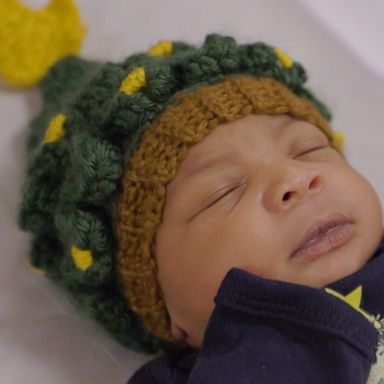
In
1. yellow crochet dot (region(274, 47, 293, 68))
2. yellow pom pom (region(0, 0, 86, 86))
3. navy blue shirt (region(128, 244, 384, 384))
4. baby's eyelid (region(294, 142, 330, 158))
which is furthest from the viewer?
yellow pom pom (region(0, 0, 86, 86))

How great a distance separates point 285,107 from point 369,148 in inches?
17.3

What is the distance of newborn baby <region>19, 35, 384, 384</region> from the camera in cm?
98

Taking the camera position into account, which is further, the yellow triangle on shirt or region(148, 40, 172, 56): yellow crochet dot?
region(148, 40, 172, 56): yellow crochet dot

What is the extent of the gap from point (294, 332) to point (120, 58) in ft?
2.79

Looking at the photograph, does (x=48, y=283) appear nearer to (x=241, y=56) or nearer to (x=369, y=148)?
(x=241, y=56)

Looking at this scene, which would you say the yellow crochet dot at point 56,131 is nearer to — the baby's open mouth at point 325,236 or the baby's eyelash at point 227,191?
the baby's eyelash at point 227,191

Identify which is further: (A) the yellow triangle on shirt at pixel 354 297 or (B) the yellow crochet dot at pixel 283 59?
(B) the yellow crochet dot at pixel 283 59

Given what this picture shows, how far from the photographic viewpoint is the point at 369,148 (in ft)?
5.10

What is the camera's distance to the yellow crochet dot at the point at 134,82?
45.2 inches

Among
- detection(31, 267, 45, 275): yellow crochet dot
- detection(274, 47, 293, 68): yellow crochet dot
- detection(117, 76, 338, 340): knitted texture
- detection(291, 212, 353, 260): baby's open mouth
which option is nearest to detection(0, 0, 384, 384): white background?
detection(31, 267, 45, 275): yellow crochet dot

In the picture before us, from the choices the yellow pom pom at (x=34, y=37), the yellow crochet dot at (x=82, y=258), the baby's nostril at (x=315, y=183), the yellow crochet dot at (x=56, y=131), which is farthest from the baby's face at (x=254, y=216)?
the yellow pom pom at (x=34, y=37)

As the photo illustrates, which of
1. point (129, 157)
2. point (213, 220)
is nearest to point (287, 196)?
point (213, 220)

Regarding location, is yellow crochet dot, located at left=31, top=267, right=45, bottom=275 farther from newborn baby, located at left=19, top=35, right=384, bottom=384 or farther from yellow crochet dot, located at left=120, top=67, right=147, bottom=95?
yellow crochet dot, located at left=120, top=67, right=147, bottom=95

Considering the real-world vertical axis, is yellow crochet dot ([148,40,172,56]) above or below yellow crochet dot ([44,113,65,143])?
above
